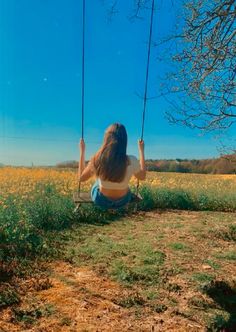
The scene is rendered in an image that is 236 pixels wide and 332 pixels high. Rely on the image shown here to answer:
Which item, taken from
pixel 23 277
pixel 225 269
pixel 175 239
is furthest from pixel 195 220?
pixel 23 277

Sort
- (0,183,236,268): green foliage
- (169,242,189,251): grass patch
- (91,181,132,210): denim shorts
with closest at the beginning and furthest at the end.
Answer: (91,181,132,210): denim shorts, (0,183,236,268): green foliage, (169,242,189,251): grass patch

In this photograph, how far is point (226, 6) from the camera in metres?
6.46

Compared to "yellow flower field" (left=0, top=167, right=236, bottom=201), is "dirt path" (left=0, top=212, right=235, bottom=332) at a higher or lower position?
lower

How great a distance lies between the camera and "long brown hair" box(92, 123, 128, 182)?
532 cm

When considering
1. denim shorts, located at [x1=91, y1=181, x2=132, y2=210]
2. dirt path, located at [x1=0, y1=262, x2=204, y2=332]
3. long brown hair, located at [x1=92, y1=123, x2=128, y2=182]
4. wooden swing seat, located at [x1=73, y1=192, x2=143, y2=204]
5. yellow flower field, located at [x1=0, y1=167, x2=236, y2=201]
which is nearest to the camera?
dirt path, located at [x1=0, y1=262, x2=204, y2=332]

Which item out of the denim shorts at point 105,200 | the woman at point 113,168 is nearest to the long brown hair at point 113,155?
the woman at point 113,168

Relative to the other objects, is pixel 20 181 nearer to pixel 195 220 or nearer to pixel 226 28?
pixel 195 220

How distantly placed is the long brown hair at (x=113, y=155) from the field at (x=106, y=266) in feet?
5.91

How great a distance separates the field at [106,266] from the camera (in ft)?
17.7

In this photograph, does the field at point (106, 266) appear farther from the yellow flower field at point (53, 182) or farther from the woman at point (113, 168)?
the woman at point (113, 168)

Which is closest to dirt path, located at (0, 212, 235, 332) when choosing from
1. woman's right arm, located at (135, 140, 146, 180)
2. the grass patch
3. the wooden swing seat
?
the wooden swing seat

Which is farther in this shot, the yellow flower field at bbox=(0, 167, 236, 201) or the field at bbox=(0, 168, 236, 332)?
the yellow flower field at bbox=(0, 167, 236, 201)

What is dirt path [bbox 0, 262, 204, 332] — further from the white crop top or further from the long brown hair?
the long brown hair

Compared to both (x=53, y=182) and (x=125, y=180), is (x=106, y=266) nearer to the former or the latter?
(x=125, y=180)
